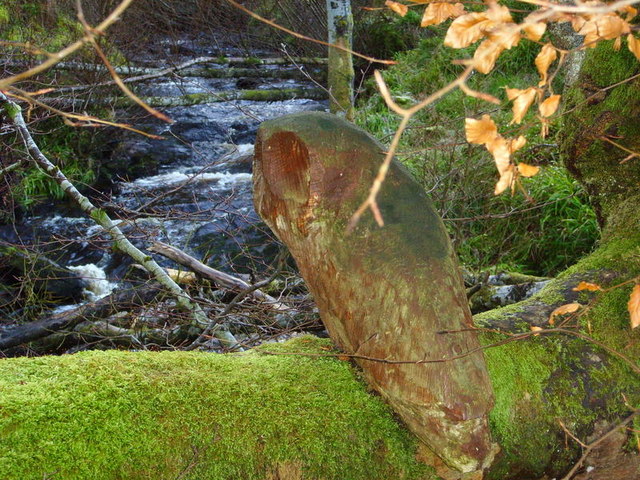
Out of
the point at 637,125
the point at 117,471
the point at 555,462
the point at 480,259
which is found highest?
the point at 637,125

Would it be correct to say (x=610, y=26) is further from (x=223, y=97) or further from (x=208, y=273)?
(x=223, y=97)

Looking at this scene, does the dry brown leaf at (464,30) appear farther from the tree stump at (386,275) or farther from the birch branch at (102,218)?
the birch branch at (102,218)

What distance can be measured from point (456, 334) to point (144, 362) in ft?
3.21

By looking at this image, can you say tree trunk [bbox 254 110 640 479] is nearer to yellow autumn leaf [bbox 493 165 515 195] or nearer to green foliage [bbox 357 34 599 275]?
yellow autumn leaf [bbox 493 165 515 195]

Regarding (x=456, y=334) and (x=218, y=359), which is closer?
(x=456, y=334)

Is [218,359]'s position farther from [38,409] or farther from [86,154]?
[86,154]

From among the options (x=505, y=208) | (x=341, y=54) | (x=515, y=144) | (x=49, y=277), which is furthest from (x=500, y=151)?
(x=341, y=54)

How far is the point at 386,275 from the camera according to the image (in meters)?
1.83

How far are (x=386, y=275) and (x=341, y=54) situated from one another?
4986mm

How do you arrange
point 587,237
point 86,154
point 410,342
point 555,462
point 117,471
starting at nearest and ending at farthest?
point 117,471 → point 410,342 → point 555,462 → point 587,237 → point 86,154

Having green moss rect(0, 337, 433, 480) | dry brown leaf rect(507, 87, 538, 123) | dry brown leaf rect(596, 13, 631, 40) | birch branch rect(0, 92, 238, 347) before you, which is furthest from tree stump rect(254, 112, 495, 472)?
birch branch rect(0, 92, 238, 347)

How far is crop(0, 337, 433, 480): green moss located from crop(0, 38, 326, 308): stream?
2.22 metres

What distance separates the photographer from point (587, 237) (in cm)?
533

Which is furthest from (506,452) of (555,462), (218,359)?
(218,359)
